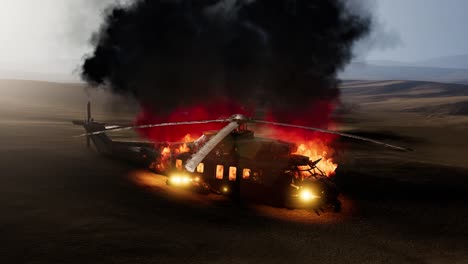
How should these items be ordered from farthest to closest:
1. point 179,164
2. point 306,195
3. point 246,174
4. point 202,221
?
point 179,164 → point 246,174 → point 306,195 → point 202,221

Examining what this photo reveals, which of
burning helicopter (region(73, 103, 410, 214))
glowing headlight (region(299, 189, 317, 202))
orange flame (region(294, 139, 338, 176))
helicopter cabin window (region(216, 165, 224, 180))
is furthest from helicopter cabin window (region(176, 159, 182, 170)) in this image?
glowing headlight (region(299, 189, 317, 202))

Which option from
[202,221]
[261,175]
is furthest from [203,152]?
[261,175]

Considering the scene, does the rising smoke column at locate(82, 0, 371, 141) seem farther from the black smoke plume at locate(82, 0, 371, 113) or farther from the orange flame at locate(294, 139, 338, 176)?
the orange flame at locate(294, 139, 338, 176)

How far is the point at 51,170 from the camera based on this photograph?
22625mm

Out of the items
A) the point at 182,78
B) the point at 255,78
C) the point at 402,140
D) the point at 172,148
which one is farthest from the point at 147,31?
the point at 402,140

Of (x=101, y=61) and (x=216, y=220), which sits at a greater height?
(x=101, y=61)

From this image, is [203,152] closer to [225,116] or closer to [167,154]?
[167,154]

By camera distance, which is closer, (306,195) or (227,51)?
(306,195)

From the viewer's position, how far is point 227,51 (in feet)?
102

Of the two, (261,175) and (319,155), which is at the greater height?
(319,155)

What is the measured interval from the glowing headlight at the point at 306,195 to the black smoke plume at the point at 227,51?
1355 cm

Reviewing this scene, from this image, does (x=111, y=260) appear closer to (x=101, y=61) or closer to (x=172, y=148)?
(x=172, y=148)

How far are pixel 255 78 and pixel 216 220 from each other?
1737 cm

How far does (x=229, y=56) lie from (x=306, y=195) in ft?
55.5
